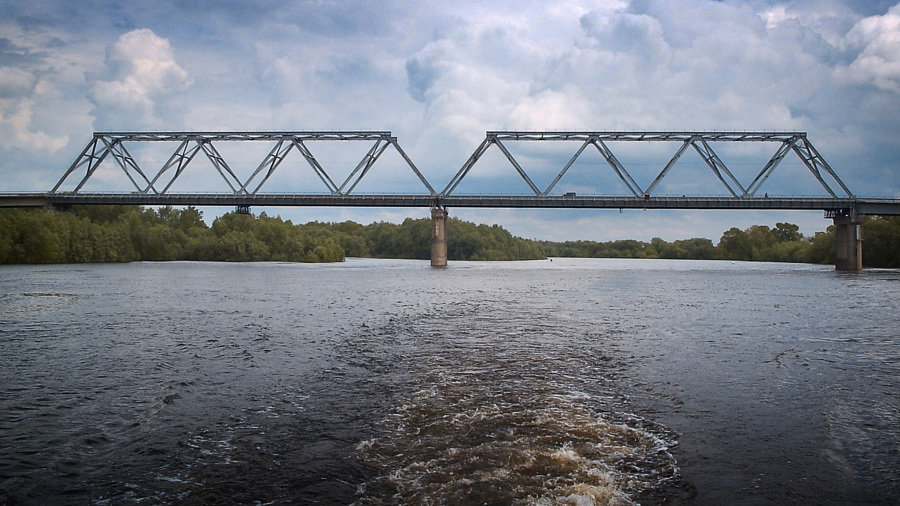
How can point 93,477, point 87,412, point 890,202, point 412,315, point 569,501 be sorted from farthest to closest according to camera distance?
point 890,202 → point 412,315 → point 87,412 → point 93,477 → point 569,501

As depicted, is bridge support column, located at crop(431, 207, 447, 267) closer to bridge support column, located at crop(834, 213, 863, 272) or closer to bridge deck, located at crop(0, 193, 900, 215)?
bridge deck, located at crop(0, 193, 900, 215)

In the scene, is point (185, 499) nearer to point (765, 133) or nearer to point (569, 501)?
point (569, 501)

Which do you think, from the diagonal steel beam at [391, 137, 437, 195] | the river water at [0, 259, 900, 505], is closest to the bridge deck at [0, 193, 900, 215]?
the diagonal steel beam at [391, 137, 437, 195]

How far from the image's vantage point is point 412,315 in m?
25.7

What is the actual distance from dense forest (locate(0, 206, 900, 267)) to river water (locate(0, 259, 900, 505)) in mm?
81575

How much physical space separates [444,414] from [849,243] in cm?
10040

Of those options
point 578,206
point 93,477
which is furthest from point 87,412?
point 578,206

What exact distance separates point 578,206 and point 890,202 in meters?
46.2

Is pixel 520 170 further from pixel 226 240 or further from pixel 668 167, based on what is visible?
pixel 226 240

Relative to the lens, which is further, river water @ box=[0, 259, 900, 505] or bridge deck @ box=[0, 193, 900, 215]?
bridge deck @ box=[0, 193, 900, 215]

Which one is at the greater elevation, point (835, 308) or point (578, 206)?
point (578, 206)

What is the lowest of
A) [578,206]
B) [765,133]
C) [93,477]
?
[93,477]

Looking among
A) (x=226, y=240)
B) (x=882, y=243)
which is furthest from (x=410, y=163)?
(x=882, y=243)

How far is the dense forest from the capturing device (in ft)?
295
